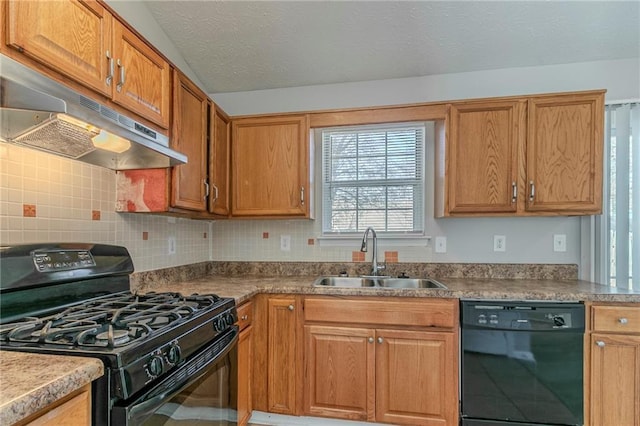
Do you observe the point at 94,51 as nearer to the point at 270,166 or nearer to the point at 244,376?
the point at 270,166

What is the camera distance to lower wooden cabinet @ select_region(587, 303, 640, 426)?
167cm

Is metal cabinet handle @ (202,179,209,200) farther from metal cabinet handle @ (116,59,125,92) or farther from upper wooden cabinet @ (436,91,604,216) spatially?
upper wooden cabinet @ (436,91,604,216)

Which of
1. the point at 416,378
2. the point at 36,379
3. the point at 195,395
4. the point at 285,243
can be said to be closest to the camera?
the point at 36,379

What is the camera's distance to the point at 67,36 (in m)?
1.16

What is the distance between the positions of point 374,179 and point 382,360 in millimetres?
1383

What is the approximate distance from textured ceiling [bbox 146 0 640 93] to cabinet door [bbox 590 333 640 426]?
1.91 meters

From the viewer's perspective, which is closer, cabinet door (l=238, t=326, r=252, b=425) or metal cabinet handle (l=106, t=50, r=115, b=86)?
metal cabinet handle (l=106, t=50, r=115, b=86)

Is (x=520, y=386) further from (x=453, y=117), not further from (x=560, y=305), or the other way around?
(x=453, y=117)

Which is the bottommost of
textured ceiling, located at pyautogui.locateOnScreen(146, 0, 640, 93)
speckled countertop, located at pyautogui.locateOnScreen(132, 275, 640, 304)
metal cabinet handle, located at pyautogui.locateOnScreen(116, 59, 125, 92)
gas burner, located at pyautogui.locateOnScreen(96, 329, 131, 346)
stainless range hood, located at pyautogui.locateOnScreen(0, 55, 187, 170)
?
speckled countertop, located at pyautogui.locateOnScreen(132, 275, 640, 304)

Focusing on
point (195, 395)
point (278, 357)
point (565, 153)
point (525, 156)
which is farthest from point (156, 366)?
point (565, 153)

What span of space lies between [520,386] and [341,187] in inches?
69.2

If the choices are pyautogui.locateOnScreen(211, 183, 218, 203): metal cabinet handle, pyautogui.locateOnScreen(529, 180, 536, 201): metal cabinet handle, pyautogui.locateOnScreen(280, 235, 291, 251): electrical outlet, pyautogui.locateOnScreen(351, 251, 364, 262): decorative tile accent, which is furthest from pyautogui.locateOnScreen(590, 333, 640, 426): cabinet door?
pyautogui.locateOnScreen(211, 183, 218, 203): metal cabinet handle

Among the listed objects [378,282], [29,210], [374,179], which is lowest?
[378,282]

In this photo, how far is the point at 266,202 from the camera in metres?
2.39
